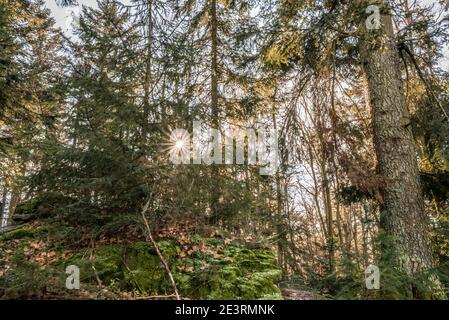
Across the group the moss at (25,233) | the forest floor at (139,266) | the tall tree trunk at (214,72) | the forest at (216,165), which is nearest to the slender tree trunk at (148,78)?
the forest at (216,165)

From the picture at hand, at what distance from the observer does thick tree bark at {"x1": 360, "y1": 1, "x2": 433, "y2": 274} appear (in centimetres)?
488

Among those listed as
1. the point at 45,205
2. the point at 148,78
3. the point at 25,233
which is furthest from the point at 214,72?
the point at 25,233

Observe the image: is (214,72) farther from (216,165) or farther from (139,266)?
(139,266)

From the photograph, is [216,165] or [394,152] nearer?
[394,152]

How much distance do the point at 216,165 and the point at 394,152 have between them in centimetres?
346

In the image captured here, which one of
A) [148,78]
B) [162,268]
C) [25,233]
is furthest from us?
[148,78]

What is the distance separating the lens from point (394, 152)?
5.28 metres

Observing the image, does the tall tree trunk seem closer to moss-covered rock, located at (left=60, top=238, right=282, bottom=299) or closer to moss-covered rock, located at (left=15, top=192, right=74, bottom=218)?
moss-covered rock, located at (left=60, top=238, right=282, bottom=299)

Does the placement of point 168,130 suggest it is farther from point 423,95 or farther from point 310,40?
point 423,95

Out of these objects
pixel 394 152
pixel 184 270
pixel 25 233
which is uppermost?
pixel 394 152

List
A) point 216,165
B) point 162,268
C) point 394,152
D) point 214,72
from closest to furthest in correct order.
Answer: point 162,268 < point 394,152 < point 216,165 < point 214,72

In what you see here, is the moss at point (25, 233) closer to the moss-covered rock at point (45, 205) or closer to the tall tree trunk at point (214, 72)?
the moss-covered rock at point (45, 205)

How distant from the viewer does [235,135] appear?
828 centimetres
